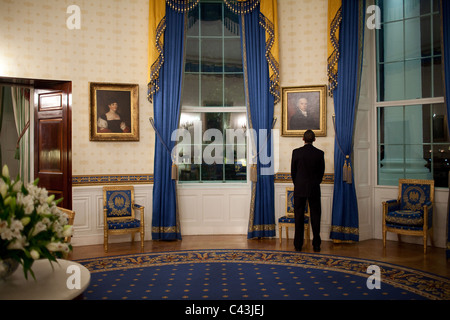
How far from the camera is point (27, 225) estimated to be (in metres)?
2.28

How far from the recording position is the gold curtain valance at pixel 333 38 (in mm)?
6594

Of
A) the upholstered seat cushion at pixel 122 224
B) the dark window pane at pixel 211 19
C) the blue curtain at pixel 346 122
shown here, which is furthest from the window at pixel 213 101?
the blue curtain at pixel 346 122

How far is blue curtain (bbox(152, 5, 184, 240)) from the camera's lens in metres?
6.76

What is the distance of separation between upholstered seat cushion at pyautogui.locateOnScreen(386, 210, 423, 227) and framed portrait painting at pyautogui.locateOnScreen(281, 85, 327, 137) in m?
1.64

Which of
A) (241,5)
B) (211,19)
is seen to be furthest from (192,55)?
(241,5)

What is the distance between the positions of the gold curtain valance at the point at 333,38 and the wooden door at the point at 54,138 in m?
4.11

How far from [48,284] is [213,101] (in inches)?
212

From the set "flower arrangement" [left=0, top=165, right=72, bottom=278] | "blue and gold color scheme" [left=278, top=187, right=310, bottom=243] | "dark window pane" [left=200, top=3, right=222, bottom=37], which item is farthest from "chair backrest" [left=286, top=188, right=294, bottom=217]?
"flower arrangement" [left=0, top=165, right=72, bottom=278]

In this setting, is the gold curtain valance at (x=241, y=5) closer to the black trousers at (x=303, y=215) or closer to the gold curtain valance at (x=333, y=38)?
the gold curtain valance at (x=333, y=38)

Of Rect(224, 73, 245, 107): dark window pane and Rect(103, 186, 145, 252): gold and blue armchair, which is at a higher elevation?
Rect(224, 73, 245, 107): dark window pane

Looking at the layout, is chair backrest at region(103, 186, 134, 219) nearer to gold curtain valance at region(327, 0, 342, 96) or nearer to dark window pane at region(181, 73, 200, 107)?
dark window pane at region(181, 73, 200, 107)

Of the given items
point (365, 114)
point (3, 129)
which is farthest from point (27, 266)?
point (3, 129)
